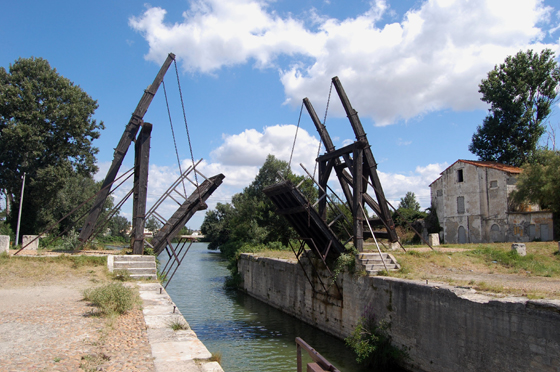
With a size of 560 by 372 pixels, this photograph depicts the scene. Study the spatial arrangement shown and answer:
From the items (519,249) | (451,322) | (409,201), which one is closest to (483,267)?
(519,249)

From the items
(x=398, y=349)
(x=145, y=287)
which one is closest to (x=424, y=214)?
(x=398, y=349)

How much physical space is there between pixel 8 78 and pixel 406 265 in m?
29.1

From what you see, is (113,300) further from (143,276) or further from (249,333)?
(249,333)

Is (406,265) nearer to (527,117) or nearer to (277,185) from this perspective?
(277,185)

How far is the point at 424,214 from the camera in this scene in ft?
117

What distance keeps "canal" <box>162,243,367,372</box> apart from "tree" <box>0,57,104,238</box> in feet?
42.5

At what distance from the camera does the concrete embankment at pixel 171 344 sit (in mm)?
4922

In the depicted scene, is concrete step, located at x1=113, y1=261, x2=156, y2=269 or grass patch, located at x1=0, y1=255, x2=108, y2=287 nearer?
grass patch, located at x1=0, y1=255, x2=108, y2=287

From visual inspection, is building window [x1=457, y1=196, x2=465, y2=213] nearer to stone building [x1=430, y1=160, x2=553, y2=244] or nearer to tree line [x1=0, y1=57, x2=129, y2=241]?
stone building [x1=430, y1=160, x2=553, y2=244]

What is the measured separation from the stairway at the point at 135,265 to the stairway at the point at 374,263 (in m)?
6.77

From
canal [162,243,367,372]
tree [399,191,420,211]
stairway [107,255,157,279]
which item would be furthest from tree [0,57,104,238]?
tree [399,191,420,211]

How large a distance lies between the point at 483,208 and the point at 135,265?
26.2 metres

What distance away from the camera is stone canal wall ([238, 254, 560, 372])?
7371mm

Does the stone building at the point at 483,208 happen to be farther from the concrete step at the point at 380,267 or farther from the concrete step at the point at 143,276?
the concrete step at the point at 143,276
